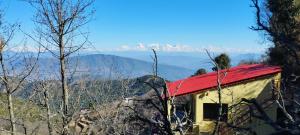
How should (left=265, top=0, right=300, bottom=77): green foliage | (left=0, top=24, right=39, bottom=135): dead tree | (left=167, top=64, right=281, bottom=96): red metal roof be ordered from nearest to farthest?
1. (left=0, top=24, right=39, bottom=135): dead tree
2. (left=167, top=64, right=281, bottom=96): red metal roof
3. (left=265, top=0, right=300, bottom=77): green foliage

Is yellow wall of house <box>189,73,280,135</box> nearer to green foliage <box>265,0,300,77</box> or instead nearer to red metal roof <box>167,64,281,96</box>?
red metal roof <box>167,64,281,96</box>

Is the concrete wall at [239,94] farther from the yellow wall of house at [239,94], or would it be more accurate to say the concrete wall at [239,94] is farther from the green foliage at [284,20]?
the green foliage at [284,20]

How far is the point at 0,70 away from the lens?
16188mm

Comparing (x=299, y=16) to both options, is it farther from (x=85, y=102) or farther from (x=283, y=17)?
(x=85, y=102)

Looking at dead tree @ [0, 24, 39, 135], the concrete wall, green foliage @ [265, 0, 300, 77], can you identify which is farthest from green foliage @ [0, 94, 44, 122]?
green foliage @ [265, 0, 300, 77]

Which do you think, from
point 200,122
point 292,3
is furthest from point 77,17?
point 292,3

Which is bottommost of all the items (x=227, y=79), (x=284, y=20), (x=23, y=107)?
(x=23, y=107)

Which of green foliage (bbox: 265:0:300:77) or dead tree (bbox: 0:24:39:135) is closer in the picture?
dead tree (bbox: 0:24:39:135)

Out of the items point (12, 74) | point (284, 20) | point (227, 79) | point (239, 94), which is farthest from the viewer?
point (284, 20)

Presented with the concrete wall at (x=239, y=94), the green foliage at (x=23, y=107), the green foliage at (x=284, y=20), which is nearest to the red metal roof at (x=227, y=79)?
the concrete wall at (x=239, y=94)

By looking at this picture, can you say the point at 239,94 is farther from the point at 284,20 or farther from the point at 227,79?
the point at 284,20

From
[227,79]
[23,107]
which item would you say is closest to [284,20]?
[227,79]

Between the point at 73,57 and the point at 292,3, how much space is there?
23.6 m

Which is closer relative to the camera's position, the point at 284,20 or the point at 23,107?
the point at 23,107
